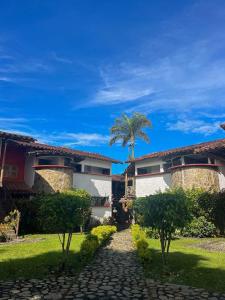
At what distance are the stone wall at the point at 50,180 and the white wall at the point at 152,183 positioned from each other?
32.9 ft

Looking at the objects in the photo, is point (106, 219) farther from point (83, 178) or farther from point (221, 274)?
point (221, 274)

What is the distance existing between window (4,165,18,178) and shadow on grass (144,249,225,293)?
20.0 m

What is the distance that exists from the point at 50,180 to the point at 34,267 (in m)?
19.0

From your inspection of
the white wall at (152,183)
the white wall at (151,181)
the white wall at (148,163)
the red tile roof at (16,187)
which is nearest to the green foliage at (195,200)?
the white wall at (152,183)

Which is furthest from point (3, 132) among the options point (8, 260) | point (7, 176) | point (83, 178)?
point (8, 260)

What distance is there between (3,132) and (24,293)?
20.6m

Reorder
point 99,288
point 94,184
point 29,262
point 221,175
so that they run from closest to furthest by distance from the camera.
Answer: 1. point 99,288
2. point 29,262
3. point 221,175
4. point 94,184

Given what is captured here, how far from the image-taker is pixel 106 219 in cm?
3528

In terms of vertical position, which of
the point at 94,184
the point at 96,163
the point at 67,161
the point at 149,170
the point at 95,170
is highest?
the point at 96,163

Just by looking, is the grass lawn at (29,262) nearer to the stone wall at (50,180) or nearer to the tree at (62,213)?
the tree at (62,213)

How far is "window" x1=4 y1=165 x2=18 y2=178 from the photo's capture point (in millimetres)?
28438

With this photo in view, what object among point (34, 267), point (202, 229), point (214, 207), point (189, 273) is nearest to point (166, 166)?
point (214, 207)

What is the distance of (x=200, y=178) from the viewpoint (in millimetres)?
26625

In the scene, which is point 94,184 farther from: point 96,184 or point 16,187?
point 16,187
